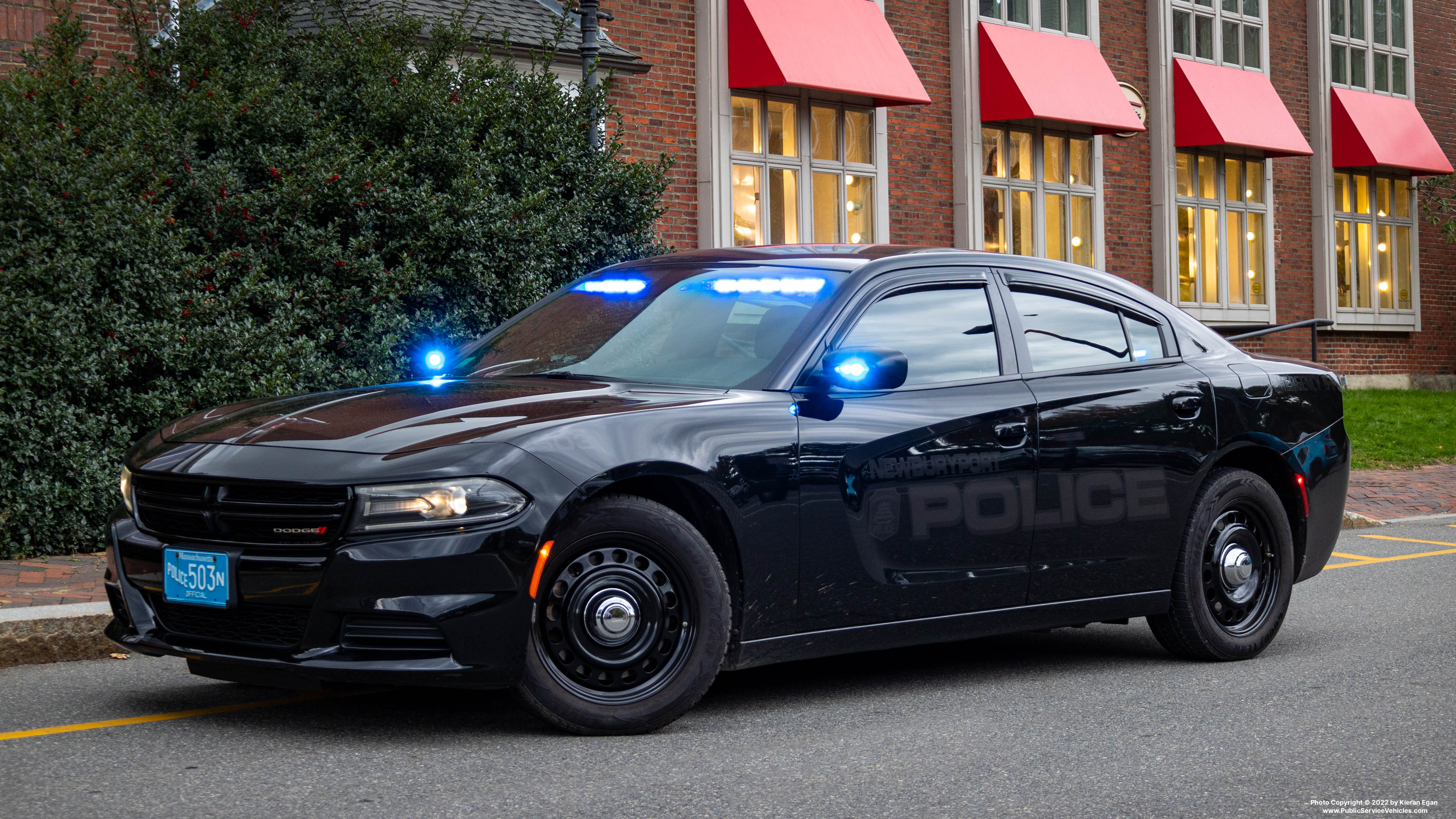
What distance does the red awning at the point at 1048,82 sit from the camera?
20688mm

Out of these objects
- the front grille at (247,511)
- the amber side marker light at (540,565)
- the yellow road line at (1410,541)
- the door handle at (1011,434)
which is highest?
the door handle at (1011,434)

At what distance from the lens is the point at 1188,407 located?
638 centimetres

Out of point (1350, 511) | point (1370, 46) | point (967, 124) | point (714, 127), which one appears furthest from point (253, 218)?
point (1370, 46)

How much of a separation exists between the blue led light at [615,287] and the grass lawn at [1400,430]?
33.3 ft

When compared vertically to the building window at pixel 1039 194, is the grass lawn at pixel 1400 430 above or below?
below

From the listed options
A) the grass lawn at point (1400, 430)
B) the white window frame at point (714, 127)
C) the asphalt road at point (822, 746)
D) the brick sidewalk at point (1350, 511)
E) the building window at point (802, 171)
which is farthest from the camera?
the building window at point (802, 171)

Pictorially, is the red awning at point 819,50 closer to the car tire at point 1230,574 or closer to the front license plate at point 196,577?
the car tire at point 1230,574

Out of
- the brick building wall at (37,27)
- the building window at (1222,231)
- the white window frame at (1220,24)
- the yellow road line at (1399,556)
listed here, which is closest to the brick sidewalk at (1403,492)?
the yellow road line at (1399,556)

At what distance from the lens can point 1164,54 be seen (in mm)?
23359

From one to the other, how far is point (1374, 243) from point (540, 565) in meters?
26.0

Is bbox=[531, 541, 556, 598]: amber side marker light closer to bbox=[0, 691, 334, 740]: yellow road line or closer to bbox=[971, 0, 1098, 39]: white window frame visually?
bbox=[0, 691, 334, 740]: yellow road line

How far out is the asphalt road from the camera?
4219 millimetres

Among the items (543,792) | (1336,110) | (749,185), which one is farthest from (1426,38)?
(543,792)

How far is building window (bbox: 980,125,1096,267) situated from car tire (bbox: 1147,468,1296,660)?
14.4m
